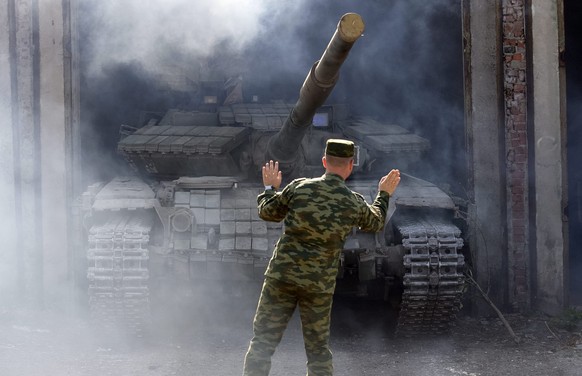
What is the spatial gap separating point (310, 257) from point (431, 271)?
105 inches

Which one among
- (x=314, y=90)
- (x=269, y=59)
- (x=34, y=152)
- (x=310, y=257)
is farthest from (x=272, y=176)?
(x=269, y=59)

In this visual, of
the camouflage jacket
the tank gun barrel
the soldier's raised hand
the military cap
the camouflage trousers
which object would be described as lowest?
the camouflage trousers

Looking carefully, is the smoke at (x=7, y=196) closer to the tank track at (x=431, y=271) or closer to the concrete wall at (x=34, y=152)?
the concrete wall at (x=34, y=152)

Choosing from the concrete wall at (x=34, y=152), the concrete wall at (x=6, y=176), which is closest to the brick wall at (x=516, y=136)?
the concrete wall at (x=34, y=152)

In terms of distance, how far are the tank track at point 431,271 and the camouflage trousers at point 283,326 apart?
96.8 inches

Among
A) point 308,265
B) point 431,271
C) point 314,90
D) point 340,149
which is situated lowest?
point 431,271

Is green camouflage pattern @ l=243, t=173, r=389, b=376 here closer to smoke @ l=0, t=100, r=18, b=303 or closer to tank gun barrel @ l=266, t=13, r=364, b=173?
tank gun barrel @ l=266, t=13, r=364, b=173

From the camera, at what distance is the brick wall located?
9.05m

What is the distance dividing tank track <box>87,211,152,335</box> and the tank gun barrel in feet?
4.90

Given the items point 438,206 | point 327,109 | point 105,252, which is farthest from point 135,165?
point 438,206

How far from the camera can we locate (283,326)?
17.5ft

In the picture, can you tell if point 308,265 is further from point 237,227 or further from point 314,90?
point 237,227

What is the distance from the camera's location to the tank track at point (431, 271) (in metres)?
7.62

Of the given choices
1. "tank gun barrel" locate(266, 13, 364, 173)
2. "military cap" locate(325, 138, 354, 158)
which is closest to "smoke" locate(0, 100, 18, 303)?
"tank gun barrel" locate(266, 13, 364, 173)
